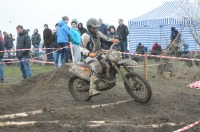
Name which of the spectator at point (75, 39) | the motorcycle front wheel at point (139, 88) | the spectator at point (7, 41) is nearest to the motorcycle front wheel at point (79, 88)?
the motorcycle front wheel at point (139, 88)

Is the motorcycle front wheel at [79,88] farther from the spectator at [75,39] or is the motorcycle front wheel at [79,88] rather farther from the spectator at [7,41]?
the spectator at [7,41]

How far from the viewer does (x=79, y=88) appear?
10.1m

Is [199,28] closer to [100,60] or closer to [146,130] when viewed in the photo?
[100,60]

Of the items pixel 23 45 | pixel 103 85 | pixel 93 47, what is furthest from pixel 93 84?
pixel 23 45

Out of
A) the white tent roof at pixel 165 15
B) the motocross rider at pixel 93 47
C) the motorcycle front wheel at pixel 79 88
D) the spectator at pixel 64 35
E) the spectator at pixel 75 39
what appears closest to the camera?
the motocross rider at pixel 93 47

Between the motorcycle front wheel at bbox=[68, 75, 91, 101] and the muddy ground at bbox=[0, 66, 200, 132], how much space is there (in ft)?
0.56

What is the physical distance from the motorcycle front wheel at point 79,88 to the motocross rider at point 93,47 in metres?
0.49

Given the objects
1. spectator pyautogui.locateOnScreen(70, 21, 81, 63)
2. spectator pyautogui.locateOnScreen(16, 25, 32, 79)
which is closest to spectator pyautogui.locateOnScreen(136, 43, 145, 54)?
spectator pyautogui.locateOnScreen(70, 21, 81, 63)

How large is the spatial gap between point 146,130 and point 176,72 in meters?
9.77

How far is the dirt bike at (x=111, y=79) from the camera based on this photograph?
29.5 feet

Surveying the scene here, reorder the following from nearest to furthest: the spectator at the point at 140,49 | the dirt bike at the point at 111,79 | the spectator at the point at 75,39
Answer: the dirt bike at the point at 111,79 → the spectator at the point at 75,39 → the spectator at the point at 140,49

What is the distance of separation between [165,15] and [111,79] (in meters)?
16.5

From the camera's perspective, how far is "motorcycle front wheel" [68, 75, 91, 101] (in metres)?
10.1

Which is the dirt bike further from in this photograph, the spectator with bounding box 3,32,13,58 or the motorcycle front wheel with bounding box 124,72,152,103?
the spectator with bounding box 3,32,13,58
